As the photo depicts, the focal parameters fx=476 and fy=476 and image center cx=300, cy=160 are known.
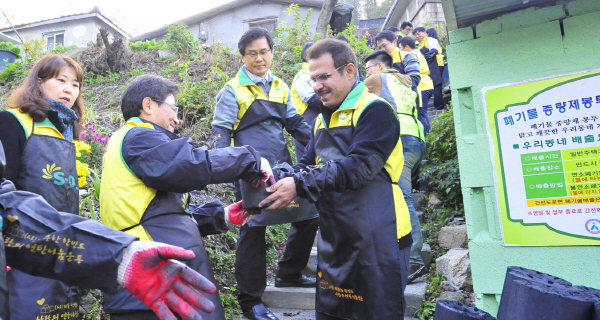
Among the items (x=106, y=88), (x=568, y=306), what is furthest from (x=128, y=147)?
(x=106, y=88)

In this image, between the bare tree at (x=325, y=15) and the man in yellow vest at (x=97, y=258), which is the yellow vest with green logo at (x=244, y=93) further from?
the bare tree at (x=325, y=15)

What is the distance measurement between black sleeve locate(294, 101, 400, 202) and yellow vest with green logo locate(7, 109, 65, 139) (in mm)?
1533

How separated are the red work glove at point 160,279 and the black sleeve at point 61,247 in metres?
0.05

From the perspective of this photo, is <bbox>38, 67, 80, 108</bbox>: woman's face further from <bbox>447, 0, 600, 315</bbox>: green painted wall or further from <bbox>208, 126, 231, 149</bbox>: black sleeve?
<bbox>447, 0, 600, 315</bbox>: green painted wall

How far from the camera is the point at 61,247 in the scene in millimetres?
1782

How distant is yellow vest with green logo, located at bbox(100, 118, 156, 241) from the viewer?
2.50 m

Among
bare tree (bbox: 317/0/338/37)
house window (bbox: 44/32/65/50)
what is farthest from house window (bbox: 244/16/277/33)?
house window (bbox: 44/32/65/50)

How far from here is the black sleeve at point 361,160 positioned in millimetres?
2607

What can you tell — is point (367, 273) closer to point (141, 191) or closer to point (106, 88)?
point (141, 191)

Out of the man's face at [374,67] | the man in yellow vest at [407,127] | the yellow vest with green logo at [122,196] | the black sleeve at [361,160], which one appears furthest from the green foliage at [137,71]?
the black sleeve at [361,160]

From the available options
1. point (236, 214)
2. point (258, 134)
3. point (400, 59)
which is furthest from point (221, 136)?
point (400, 59)

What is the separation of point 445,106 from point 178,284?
32.4ft

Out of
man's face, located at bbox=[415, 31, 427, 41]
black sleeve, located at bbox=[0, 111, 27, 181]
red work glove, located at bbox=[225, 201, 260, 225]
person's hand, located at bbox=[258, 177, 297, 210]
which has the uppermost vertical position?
man's face, located at bbox=[415, 31, 427, 41]

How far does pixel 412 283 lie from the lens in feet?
15.5
